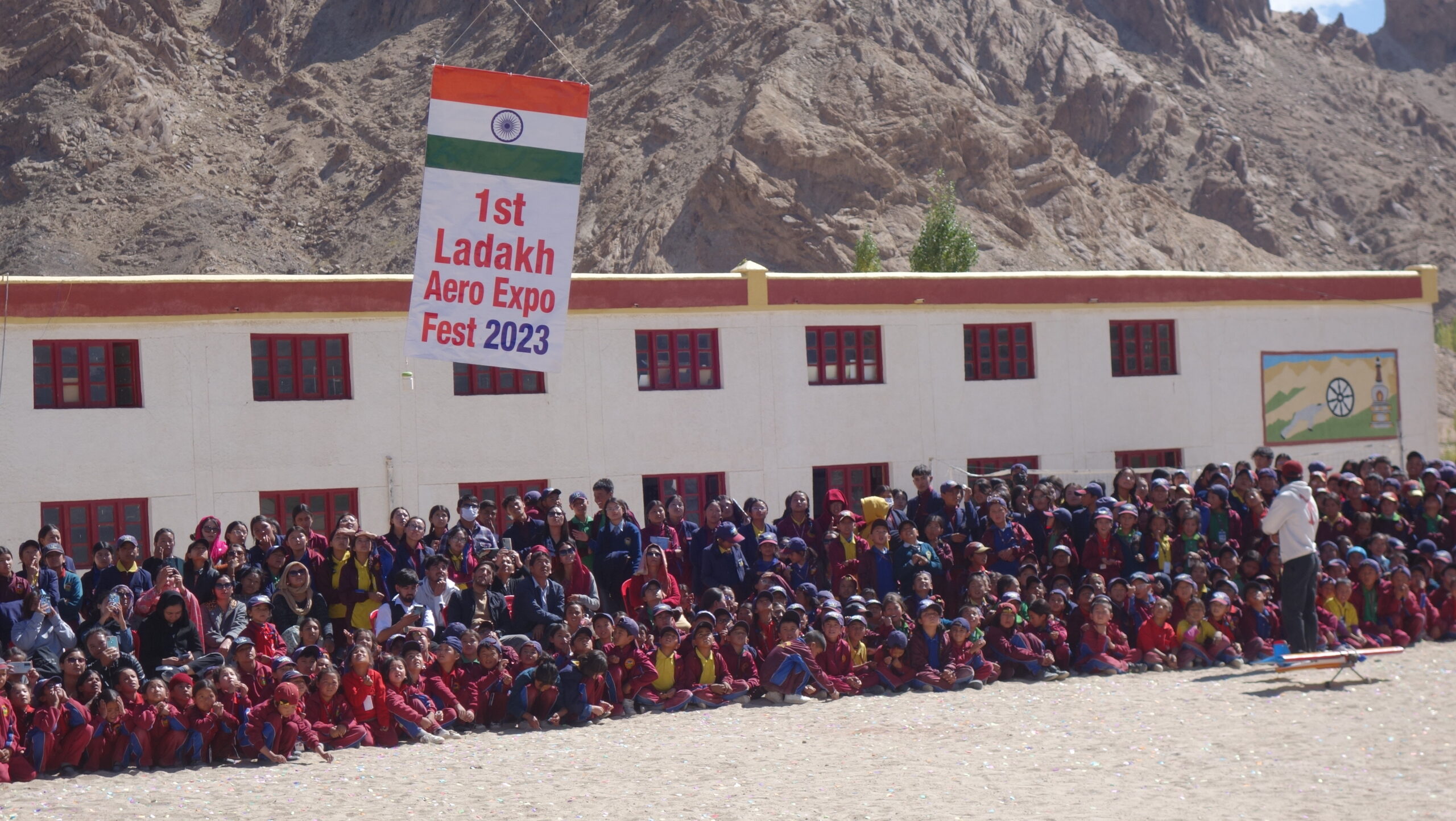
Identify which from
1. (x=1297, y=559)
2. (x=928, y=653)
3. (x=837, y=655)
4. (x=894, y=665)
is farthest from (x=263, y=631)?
(x=1297, y=559)

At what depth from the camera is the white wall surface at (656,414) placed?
16.4 m

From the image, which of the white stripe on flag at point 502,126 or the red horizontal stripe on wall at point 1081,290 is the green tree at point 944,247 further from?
the white stripe on flag at point 502,126

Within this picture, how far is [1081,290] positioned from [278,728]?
533 inches

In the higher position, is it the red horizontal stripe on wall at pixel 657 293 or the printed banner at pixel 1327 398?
the red horizontal stripe on wall at pixel 657 293

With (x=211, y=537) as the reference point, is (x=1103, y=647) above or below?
below

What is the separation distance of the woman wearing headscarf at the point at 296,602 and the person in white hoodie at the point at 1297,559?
8030 mm

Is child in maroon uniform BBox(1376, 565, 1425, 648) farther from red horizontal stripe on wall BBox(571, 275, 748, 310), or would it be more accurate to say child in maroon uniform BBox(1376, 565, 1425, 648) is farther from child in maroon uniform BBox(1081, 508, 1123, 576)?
red horizontal stripe on wall BBox(571, 275, 748, 310)

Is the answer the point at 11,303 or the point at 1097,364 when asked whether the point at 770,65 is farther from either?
the point at 11,303

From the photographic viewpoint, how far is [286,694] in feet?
33.7

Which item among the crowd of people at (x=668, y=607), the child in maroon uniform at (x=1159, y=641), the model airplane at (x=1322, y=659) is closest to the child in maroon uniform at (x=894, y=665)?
the crowd of people at (x=668, y=607)

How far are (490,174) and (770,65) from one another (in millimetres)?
46828

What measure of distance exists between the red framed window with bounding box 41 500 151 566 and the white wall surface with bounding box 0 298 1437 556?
0.46 feet

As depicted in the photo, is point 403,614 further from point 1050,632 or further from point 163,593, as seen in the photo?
point 1050,632

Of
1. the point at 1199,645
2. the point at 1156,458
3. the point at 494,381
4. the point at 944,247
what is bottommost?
the point at 1199,645
